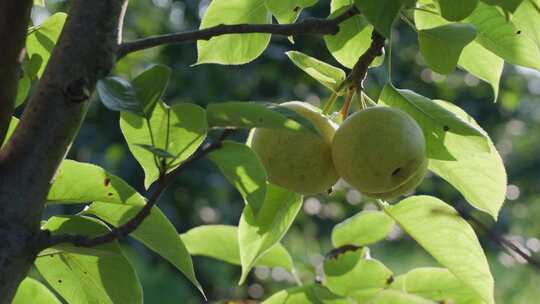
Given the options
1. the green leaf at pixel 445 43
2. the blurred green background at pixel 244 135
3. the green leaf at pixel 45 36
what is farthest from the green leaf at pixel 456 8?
the blurred green background at pixel 244 135

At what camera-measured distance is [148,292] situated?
4973mm

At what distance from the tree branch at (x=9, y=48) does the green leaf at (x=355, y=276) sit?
57 cm

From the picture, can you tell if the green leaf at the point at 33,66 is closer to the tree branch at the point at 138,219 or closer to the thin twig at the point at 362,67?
the tree branch at the point at 138,219

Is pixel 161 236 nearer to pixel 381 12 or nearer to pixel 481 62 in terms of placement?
pixel 381 12

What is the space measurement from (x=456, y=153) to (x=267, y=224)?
0.27 meters

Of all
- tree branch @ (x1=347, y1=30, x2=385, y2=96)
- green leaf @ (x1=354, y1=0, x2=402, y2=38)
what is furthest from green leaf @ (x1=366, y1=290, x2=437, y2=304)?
green leaf @ (x1=354, y1=0, x2=402, y2=38)

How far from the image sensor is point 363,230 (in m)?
1.36

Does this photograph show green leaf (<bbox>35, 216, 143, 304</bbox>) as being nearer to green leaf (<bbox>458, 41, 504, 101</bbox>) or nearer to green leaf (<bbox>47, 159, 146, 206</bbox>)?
green leaf (<bbox>47, 159, 146, 206</bbox>)

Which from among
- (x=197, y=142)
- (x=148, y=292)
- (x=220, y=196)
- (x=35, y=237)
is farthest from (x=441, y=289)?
(x=148, y=292)

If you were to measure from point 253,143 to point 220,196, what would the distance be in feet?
10.5

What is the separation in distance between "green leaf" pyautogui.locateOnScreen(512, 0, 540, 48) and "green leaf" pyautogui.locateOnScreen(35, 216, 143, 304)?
544mm

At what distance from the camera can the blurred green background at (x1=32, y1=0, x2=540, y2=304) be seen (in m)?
4.23

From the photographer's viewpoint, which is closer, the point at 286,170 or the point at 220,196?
the point at 286,170

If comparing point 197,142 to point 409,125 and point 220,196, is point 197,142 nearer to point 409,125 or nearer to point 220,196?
point 409,125
